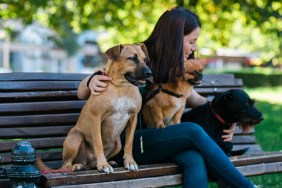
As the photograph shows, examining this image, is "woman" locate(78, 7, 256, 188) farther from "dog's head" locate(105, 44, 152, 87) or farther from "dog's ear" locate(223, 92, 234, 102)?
"dog's ear" locate(223, 92, 234, 102)

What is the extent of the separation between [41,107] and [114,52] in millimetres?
1014

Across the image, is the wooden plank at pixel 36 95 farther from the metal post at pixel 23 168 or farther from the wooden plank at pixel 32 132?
the metal post at pixel 23 168

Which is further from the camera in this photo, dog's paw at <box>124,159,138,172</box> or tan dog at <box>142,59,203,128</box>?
tan dog at <box>142,59,203,128</box>

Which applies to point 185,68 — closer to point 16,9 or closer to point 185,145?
point 185,145

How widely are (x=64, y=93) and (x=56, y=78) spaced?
20 cm

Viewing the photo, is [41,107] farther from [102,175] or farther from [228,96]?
[228,96]

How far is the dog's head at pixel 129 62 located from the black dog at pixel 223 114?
1223 mm

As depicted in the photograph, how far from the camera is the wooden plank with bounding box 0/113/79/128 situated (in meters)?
4.34

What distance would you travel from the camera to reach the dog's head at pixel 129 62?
12.2ft

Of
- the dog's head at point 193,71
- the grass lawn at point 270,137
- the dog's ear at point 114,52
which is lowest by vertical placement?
the grass lawn at point 270,137

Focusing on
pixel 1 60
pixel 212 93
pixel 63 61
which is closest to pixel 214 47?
pixel 212 93

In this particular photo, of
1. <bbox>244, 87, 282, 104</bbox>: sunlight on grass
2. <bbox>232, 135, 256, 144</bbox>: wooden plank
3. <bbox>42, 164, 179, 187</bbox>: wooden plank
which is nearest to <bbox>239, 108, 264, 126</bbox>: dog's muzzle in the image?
<bbox>232, 135, 256, 144</bbox>: wooden plank

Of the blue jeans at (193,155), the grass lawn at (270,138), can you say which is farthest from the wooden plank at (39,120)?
the grass lawn at (270,138)

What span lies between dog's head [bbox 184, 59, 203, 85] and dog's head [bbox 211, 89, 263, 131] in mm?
473
